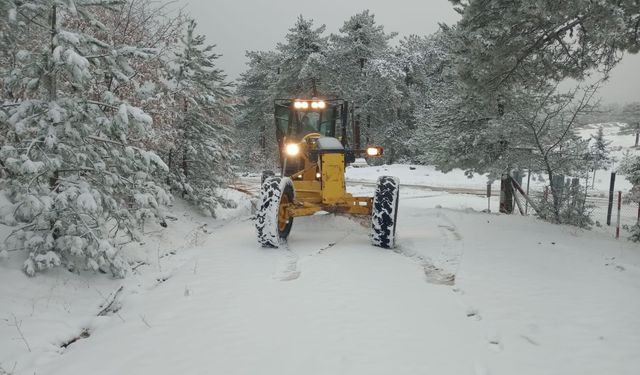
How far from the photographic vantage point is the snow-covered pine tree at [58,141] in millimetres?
5301

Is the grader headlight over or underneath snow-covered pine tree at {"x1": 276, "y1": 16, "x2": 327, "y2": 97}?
underneath

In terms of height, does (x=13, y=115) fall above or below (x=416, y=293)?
above

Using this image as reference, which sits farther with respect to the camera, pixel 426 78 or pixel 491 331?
pixel 426 78

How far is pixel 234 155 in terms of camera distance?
12672mm

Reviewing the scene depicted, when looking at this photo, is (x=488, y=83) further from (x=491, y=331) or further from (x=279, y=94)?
(x=279, y=94)

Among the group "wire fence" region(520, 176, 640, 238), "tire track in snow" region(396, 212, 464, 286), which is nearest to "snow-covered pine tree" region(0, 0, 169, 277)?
"tire track in snow" region(396, 212, 464, 286)

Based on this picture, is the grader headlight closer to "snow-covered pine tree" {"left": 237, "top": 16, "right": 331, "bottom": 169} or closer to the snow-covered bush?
the snow-covered bush

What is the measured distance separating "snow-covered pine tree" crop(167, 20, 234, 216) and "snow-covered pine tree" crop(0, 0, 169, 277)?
15.6 feet

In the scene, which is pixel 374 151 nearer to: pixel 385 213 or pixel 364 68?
pixel 385 213

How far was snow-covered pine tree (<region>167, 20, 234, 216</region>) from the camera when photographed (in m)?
11.4

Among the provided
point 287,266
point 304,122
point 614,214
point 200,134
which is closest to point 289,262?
point 287,266

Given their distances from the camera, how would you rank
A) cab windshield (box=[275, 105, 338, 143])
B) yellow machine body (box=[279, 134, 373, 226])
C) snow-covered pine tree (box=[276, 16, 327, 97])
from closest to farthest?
yellow machine body (box=[279, 134, 373, 226]) → cab windshield (box=[275, 105, 338, 143]) → snow-covered pine tree (box=[276, 16, 327, 97])

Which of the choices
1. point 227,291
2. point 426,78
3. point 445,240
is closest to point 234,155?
point 445,240

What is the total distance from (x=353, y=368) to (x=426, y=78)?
3748 centimetres
